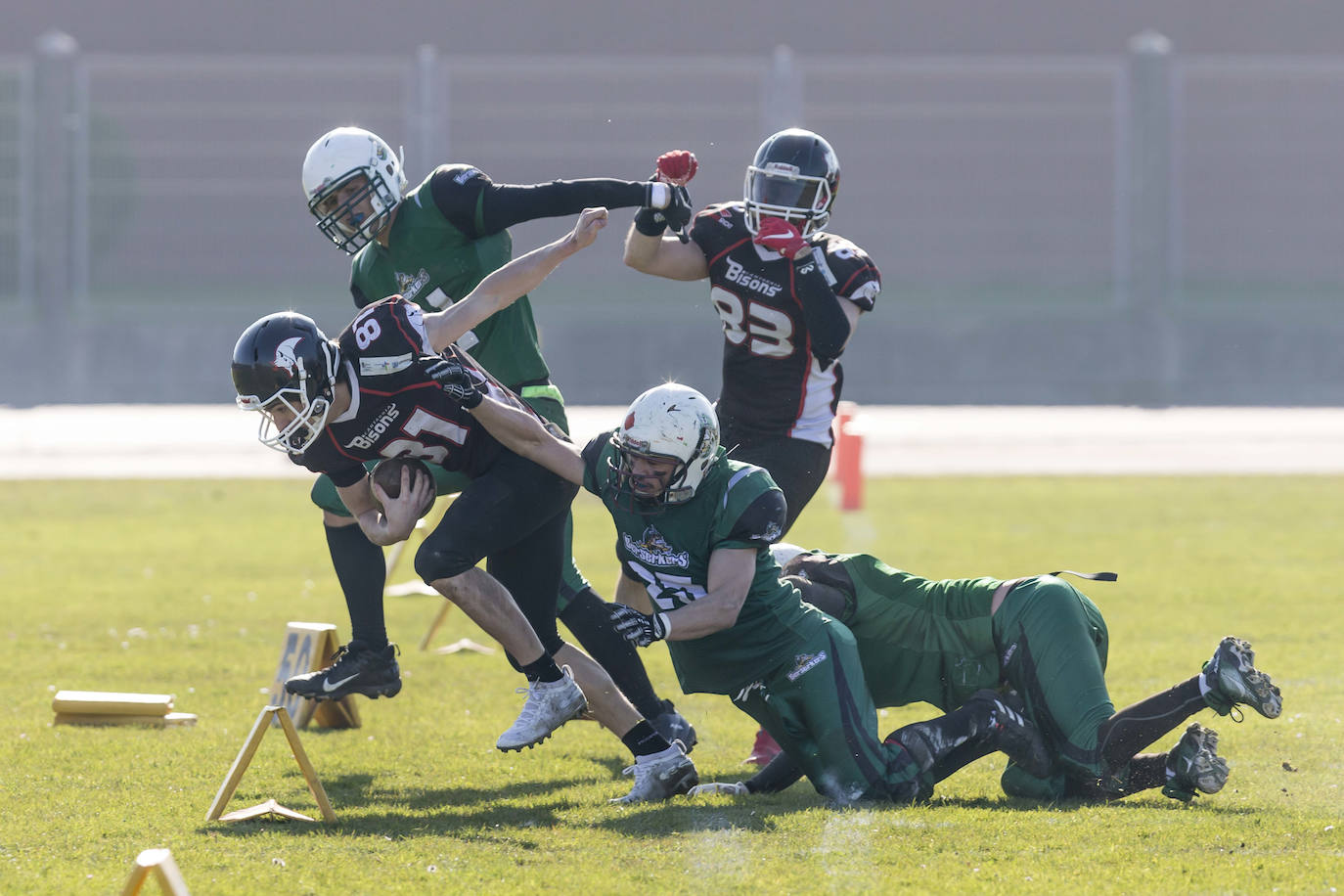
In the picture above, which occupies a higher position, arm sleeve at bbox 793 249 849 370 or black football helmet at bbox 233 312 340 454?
arm sleeve at bbox 793 249 849 370

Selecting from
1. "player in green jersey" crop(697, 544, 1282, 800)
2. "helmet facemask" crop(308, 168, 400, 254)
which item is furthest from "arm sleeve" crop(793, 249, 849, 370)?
"helmet facemask" crop(308, 168, 400, 254)

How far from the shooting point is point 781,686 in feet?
19.5

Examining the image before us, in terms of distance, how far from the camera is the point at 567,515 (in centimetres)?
670

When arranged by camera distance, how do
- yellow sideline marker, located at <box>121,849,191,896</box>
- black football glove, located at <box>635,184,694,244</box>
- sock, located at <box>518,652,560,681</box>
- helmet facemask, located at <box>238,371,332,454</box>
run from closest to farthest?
yellow sideline marker, located at <box>121,849,191,896</box> → helmet facemask, located at <box>238,371,332,454</box> → sock, located at <box>518,652,560,681</box> → black football glove, located at <box>635,184,694,244</box>

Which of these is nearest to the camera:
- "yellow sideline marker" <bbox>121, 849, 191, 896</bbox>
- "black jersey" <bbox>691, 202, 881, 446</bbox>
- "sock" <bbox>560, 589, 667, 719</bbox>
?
"yellow sideline marker" <bbox>121, 849, 191, 896</bbox>

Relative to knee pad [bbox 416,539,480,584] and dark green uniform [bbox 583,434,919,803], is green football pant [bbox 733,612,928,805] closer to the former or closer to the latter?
dark green uniform [bbox 583,434,919,803]

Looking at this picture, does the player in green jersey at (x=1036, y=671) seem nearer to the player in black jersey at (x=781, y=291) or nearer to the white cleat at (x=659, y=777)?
the white cleat at (x=659, y=777)

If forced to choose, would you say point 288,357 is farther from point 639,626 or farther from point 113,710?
point 113,710

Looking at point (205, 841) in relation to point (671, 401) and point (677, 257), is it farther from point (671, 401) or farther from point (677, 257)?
point (677, 257)

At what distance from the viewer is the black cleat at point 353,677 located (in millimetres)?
6621

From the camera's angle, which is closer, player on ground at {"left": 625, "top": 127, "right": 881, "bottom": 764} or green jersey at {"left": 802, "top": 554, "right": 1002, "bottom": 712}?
green jersey at {"left": 802, "top": 554, "right": 1002, "bottom": 712}

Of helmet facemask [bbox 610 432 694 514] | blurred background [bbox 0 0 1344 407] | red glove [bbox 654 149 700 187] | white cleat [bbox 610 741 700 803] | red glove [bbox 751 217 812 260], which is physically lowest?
white cleat [bbox 610 741 700 803]

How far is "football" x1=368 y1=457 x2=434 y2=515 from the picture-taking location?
6.18 m

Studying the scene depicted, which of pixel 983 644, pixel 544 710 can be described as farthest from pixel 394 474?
pixel 983 644
